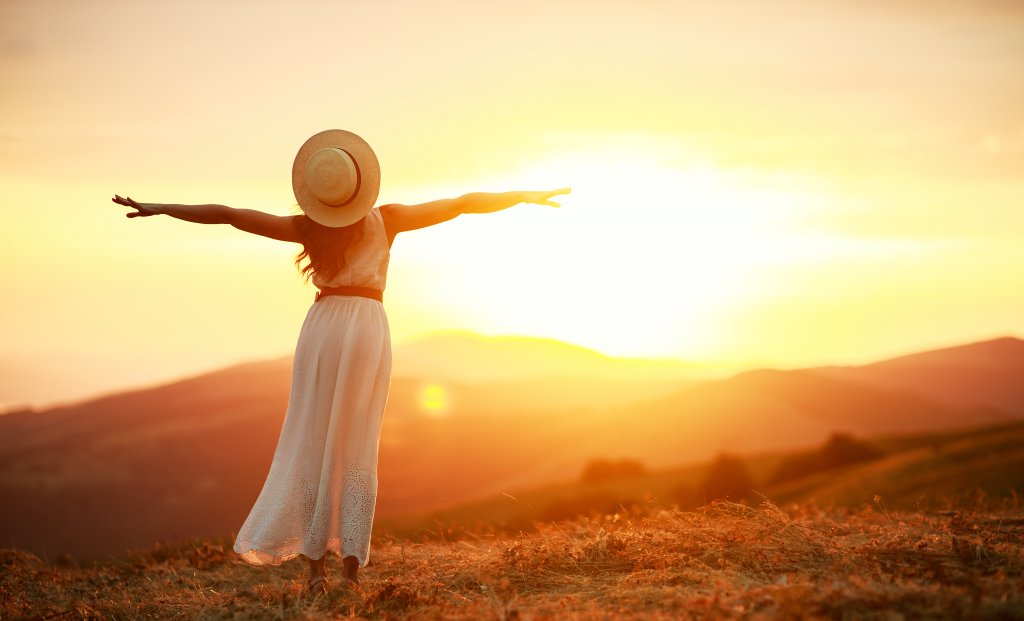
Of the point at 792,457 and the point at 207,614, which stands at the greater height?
the point at 207,614

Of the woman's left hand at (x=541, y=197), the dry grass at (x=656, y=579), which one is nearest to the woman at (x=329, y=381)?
the dry grass at (x=656, y=579)

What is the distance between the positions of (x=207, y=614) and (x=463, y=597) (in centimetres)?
207

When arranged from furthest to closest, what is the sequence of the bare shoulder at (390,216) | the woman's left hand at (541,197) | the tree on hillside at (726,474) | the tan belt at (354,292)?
the tree on hillside at (726,474) → the woman's left hand at (541,197) → the bare shoulder at (390,216) → the tan belt at (354,292)

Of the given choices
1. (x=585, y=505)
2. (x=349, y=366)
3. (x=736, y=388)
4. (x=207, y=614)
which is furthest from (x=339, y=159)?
(x=736, y=388)

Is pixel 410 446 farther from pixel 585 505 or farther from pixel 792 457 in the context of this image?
pixel 792 457

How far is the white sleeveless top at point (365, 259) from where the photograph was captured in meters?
7.36

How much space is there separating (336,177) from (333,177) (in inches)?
0.9

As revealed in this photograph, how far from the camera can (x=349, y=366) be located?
23.9 feet

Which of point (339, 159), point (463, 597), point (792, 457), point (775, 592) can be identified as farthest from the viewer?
point (792, 457)

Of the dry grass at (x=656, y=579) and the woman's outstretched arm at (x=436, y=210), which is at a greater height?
the woman's outstretched arm at (x=436, y=210)

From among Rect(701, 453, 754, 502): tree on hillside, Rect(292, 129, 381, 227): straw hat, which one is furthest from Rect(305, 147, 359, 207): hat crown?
Rect(701, 453, 754, 502): tree on hillside

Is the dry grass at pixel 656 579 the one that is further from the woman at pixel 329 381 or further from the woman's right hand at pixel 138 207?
the woman's right hand at pixel 138 207

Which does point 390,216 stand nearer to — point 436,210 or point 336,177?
point 436,210

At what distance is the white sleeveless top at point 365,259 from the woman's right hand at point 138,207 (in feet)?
4.98
